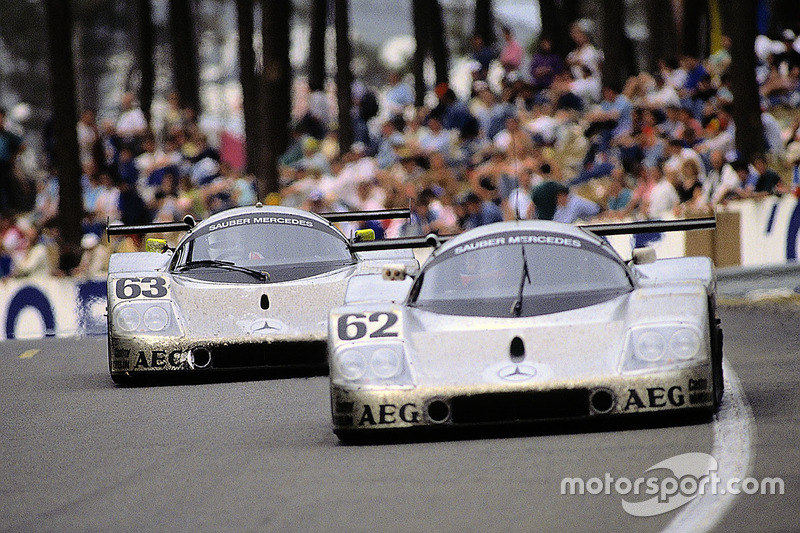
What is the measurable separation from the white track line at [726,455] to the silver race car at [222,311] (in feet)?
10.9

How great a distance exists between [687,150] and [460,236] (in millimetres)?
12767

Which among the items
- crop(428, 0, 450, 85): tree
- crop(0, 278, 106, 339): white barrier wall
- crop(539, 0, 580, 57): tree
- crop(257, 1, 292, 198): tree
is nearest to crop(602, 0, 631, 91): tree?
crop(257, 1, 292, 198): tree

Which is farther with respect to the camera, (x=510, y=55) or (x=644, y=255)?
(x=510, y=55)

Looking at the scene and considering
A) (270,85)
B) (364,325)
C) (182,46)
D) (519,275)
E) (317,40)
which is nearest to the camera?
(364,325)

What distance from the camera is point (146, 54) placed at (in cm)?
5012

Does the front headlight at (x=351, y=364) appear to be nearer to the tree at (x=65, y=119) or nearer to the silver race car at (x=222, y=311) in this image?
the silver race car at (x=222, y=311)

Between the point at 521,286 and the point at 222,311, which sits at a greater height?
the point at 521,286

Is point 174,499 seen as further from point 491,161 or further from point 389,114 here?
point 389,114

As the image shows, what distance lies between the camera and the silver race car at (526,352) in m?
7.95

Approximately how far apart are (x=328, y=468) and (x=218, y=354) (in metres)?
4.56

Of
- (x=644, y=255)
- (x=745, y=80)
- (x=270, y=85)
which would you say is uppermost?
(x=270, y=85)

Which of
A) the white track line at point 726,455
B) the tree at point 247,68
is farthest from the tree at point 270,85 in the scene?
the white track line at point 726,455

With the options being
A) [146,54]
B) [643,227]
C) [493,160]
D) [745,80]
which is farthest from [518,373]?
[146,54]

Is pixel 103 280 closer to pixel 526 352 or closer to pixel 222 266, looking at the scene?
pixel 222 266
